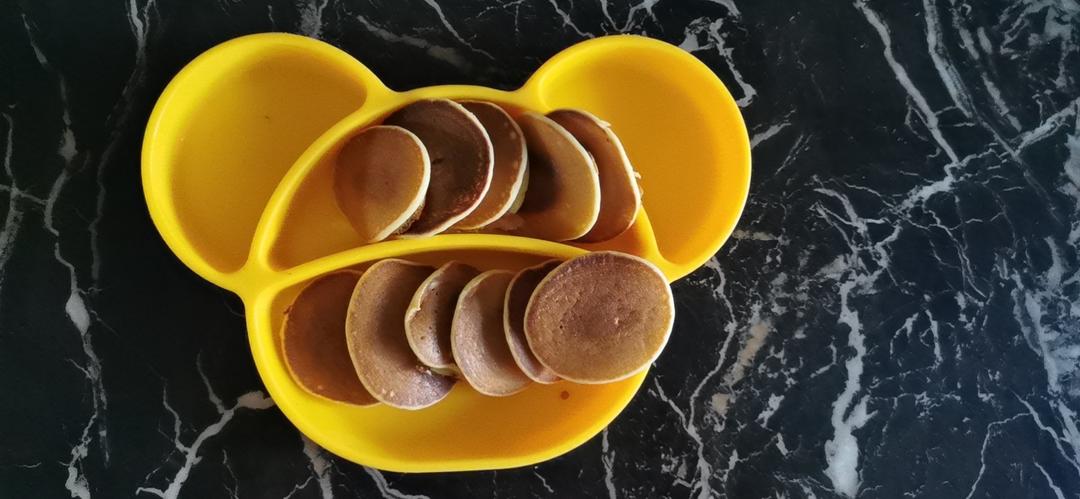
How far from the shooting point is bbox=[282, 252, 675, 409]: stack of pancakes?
0.99m

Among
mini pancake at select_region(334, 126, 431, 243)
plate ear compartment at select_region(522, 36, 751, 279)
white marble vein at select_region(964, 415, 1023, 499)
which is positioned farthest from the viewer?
white marble vein at select_region(964, 415, 1023, 499)

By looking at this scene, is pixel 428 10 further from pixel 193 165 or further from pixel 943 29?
pixel 943 29

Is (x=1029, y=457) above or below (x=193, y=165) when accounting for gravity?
below

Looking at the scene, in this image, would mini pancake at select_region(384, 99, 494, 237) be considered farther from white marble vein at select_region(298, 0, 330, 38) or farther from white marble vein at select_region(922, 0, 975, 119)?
white marble vein at select_region(922, 0, 975, 119)

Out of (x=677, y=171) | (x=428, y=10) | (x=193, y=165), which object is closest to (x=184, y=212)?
(x=193, y=165)

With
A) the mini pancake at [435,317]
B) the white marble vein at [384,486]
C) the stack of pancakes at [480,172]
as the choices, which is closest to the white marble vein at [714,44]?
the stack of pancakes at [480,172]

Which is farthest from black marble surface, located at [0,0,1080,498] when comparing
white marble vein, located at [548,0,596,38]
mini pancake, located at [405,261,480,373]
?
mini pancake, located at [405,261,480,373]

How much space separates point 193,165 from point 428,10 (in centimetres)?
37

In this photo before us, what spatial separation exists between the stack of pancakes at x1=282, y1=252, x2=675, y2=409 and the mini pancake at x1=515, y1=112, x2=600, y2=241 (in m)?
0.05

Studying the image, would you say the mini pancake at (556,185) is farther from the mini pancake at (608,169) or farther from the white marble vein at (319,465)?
the white marble vein at (319,465)

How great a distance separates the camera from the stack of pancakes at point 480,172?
97cm

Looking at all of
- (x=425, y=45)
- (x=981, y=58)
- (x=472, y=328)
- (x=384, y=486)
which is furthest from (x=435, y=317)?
(x=981, y=58)

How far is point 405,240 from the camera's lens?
1.00m

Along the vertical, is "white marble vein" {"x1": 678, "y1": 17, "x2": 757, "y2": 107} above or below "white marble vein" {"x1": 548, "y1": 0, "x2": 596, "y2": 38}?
below
